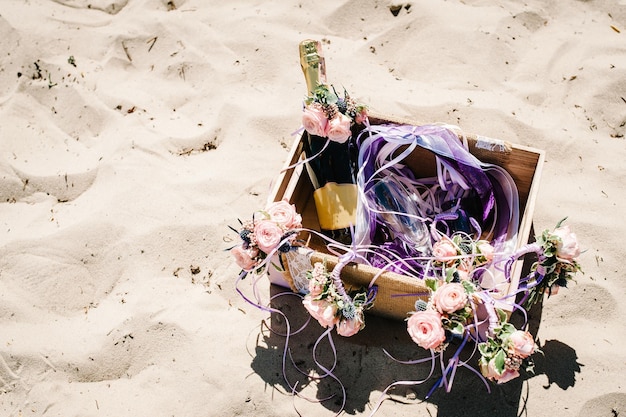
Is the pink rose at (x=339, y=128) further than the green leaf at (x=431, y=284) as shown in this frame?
Yes

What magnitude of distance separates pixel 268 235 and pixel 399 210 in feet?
2.07

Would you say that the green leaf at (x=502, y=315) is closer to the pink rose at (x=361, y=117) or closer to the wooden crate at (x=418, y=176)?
the wooden crate at (x=418, y=176)

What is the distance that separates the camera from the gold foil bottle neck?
190 cm

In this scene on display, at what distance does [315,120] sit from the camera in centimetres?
184

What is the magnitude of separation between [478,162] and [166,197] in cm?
129

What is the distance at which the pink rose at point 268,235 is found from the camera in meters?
1.76

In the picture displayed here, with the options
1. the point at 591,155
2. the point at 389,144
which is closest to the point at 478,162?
the point at 389,144

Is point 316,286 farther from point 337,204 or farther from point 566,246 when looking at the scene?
point 566,246

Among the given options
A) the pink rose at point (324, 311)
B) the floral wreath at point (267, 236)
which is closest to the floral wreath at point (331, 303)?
the pink rose at point (324, 311)

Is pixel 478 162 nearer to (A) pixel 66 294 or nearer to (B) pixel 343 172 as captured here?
(B) pixel 343 172

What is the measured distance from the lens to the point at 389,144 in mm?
2062

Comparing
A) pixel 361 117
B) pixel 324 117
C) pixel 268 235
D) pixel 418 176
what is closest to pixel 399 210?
pixel 418 176

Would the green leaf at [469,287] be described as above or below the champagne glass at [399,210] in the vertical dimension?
above

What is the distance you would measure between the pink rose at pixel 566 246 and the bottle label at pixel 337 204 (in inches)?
27.0
